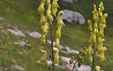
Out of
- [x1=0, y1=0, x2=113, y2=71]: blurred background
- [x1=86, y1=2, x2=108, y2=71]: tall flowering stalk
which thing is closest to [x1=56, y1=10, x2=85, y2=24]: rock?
[x1=0, y1=0, x2=113, y2=71]: blurred background

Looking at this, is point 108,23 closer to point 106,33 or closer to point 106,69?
point 106,33

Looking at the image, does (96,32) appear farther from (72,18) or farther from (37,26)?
(72,18)

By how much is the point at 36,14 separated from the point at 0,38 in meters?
29.2

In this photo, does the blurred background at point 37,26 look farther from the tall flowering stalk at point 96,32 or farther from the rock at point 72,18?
the tall flowering stalk at point 96,32

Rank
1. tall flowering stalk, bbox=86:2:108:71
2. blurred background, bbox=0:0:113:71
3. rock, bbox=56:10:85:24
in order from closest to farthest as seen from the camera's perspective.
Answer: tall flowering stalk, bbox=86:2:108:71, blurred background, bbox=0:0:113:71, rock, bbox=56:10:85:24

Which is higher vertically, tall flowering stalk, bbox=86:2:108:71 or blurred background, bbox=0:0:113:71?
tall flowering stalk, bbox=86:2:108:71

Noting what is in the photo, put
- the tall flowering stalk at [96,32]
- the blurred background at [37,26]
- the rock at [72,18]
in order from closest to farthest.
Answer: the tall flowering stalk at [96,32] < the blurred background at [37,26] < the rock at [72,18]

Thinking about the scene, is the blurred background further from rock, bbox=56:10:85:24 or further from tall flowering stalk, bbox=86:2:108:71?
tall flowering stalk, bbox=86:2:108:71

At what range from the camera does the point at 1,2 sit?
136 feet

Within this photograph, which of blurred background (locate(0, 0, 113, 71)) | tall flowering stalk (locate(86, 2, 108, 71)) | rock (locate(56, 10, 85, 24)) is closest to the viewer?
tall flowering stalk (locate(86, 2, 108, 71))

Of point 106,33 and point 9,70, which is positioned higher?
point 9,70

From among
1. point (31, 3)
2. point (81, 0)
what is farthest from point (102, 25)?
point (81, 0)

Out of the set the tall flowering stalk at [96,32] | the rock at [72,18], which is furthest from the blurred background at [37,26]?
A: the tall flowering stalk at [96,32]

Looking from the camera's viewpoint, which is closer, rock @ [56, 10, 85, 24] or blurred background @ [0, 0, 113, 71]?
blurred background @ [0, 0, 113, 71]
